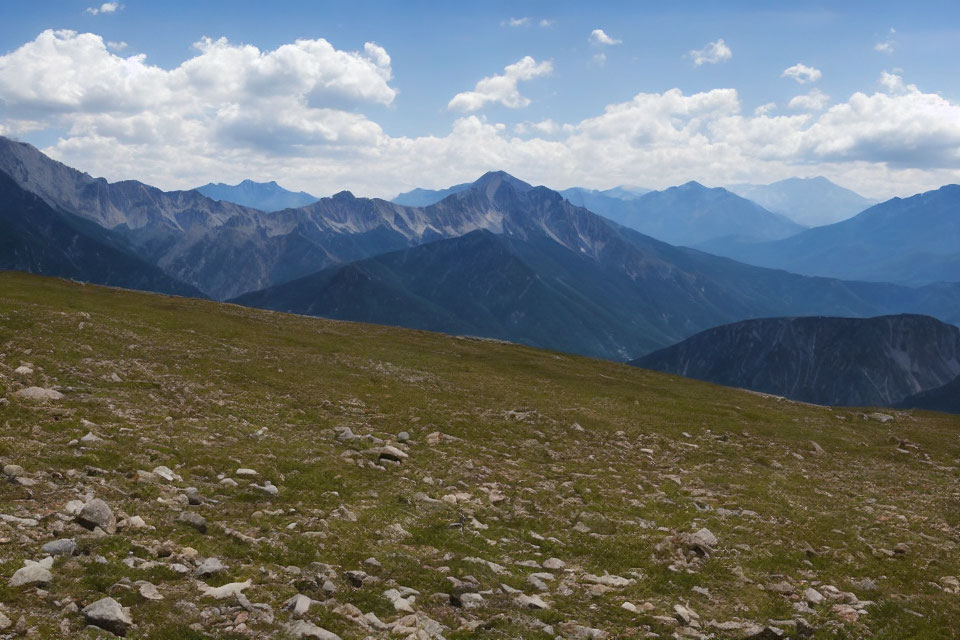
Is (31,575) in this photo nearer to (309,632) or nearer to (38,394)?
(309,632)

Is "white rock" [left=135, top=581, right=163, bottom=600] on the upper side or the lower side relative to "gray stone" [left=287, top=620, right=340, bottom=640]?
upper

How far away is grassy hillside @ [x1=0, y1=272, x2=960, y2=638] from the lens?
1229cm

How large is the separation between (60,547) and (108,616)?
120 inches

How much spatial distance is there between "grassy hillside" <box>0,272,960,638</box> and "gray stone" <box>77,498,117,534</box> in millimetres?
248

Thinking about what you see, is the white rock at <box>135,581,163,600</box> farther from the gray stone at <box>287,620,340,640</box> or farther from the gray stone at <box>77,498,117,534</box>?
the gray stone at <box>77,498,117,534</box>

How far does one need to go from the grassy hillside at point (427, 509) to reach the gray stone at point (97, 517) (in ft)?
0.81

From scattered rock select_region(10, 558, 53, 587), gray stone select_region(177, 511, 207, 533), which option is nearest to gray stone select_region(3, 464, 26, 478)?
gray stone select_region(177, 511, 207, 533)

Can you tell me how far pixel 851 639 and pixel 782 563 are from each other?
4.64 meters

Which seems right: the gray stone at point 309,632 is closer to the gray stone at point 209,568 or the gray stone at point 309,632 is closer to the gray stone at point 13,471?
the gray stone at point 209,568

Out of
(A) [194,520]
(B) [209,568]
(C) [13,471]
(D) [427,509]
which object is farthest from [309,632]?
(C) [13,471]

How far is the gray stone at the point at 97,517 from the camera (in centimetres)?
1341

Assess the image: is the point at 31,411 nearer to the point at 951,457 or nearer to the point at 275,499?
the point at 275,499

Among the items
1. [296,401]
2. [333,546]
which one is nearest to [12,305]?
[296,401]

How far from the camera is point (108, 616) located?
998 centimetres
